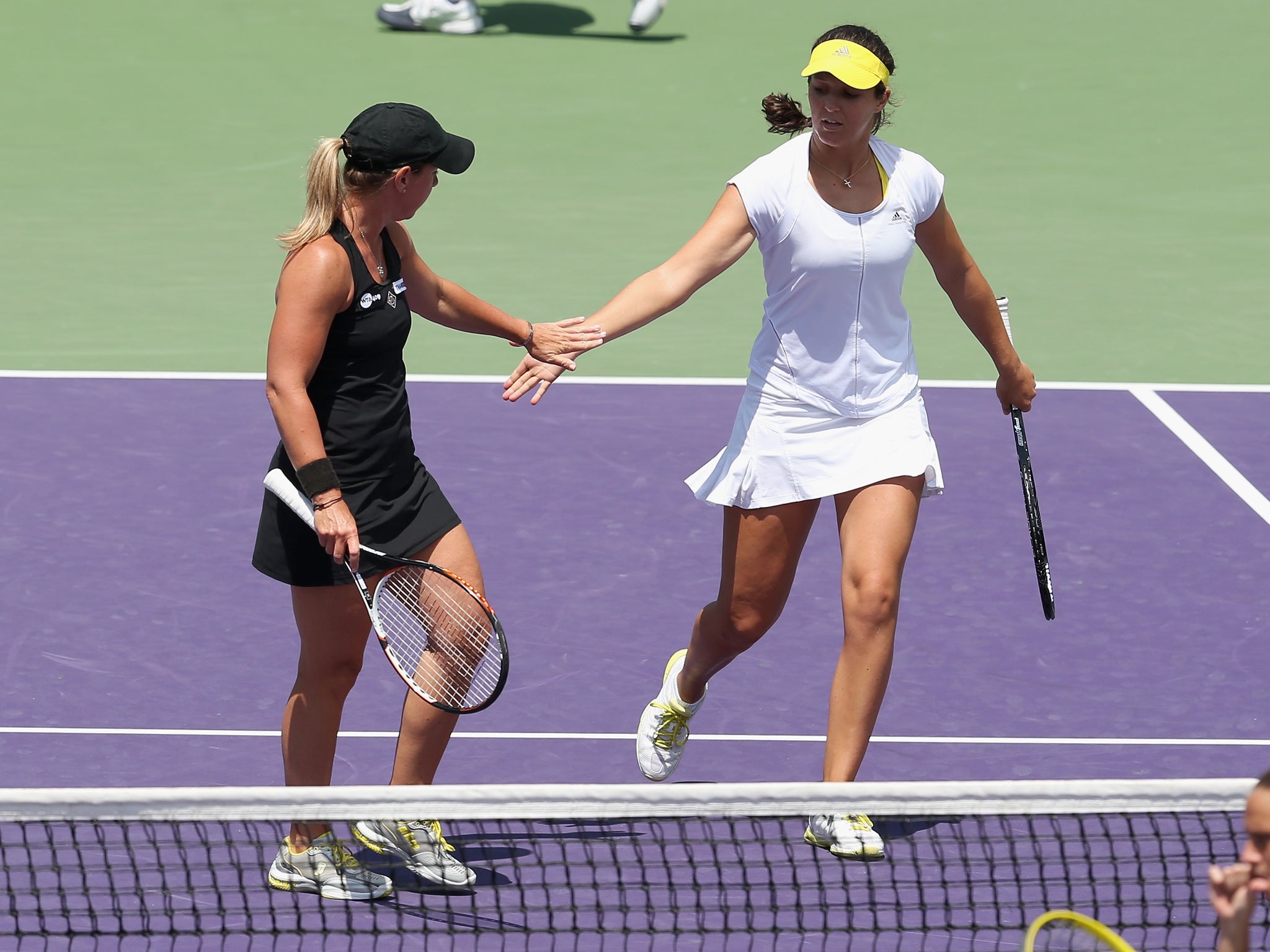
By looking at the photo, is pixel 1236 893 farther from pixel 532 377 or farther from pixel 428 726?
pixel 532 377

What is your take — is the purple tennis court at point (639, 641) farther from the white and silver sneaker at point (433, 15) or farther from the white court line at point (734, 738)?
the white and silver sneaker at point (433, 15)

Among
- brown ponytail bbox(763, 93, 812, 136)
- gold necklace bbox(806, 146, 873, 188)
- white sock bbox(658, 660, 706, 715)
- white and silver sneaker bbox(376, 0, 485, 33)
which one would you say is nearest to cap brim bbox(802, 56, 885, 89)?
gold necklace bbox(806, 146, 873, 188)

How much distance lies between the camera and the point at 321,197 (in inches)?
194

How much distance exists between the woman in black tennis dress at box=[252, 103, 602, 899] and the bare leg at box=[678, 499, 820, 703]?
0.83 m

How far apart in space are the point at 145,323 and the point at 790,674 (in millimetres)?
5775

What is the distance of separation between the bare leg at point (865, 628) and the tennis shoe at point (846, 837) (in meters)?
0.11

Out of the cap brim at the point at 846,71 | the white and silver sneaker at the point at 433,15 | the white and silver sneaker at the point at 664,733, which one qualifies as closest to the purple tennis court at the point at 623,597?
the white and silver sneaker at the point at 664,733

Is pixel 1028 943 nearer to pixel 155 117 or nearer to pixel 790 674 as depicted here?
pixel 790 674

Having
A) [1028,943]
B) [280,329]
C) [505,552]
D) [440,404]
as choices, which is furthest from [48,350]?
[1028,943]

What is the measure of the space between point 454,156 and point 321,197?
389 millimetres

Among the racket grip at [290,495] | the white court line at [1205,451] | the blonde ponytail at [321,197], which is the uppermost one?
the blonde ponytail at [321,197]

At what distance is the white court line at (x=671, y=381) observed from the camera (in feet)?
33.0

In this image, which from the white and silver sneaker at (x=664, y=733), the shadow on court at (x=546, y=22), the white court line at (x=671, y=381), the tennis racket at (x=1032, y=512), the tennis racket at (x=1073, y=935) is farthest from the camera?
the shadow on court at (x=546, y=22)

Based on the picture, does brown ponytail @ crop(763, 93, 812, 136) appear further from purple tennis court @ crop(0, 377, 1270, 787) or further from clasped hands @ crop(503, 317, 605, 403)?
purple tennis court @ crop(0, 377, 1270, 787)
